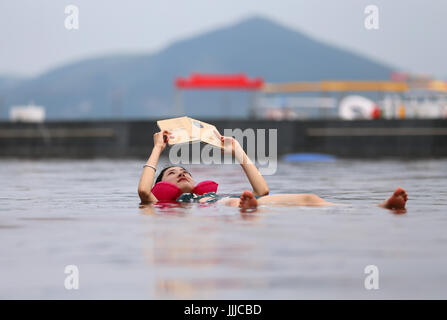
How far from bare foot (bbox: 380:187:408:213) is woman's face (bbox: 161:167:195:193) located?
2085mm

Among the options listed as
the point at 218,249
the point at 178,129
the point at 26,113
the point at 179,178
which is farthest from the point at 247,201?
the point at 26,113

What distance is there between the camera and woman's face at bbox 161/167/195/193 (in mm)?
9289

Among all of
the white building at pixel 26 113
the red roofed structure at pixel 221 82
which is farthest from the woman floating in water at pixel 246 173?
the red roofed structure at pixel 221 82

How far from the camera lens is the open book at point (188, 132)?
8.76 meters

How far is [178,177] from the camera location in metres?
9.34

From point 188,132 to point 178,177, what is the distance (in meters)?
0.70

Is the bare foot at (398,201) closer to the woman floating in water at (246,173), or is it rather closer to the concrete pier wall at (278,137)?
the woman floating in water at (246,173)

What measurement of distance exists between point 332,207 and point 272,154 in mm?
19650

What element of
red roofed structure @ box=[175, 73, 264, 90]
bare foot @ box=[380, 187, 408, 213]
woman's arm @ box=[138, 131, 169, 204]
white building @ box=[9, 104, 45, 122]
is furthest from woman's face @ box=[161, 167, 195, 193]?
red roofed structure @ box=[175, 73, 264, 90]

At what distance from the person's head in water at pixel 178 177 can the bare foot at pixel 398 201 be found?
2085mm
